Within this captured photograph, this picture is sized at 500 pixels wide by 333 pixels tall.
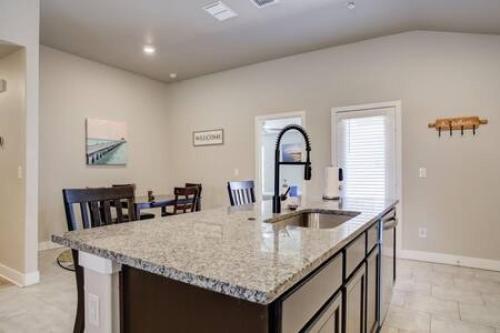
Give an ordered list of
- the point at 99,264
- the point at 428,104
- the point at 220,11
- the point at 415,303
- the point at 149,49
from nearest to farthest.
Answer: the point at 99,264, the point at 415,303, the point at 220,11, the point at 428,104, the point at 149,49

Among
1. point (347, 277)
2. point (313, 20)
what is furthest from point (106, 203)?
point (313, 20)

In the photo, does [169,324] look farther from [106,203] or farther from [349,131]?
[349,131]

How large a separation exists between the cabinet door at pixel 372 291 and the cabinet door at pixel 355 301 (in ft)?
0.39

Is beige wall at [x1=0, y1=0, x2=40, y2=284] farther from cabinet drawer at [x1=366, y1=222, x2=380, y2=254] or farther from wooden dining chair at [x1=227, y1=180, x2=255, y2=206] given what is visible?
cabinet drawer at [x1=366, y1=222, x2=380, y2=254]

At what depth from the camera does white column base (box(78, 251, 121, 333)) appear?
110 cm

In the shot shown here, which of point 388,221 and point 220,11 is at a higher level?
point 220,11

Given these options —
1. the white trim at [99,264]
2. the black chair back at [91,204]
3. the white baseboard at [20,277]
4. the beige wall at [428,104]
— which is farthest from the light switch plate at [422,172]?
the white baseboard at [20,277]

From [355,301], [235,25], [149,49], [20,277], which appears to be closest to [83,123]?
[149,49]

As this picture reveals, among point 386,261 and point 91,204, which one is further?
point 386,261

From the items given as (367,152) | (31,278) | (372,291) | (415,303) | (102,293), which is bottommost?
(415,303)

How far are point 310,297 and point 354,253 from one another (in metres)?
0.57

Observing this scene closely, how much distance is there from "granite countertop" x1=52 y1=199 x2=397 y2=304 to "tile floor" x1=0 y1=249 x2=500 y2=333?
1.45 meters

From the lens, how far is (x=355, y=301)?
1474 mm

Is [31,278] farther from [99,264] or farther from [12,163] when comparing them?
[99,264]
